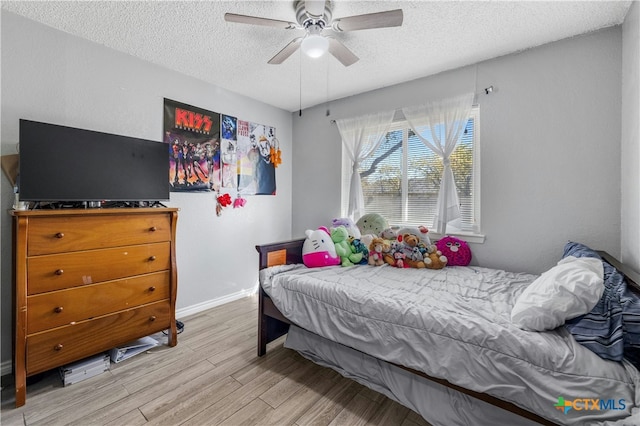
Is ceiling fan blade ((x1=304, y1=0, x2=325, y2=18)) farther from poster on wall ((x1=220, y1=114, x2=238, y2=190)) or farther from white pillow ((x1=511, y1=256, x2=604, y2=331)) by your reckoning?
white pillow ((x1=511, y1=256, x2=604, y2=331))

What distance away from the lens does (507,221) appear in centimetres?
237

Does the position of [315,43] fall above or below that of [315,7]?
below

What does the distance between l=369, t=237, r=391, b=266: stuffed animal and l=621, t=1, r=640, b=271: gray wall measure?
5.09ft

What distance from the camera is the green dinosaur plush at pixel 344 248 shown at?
2.45 meters

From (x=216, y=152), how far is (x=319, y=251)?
167 centimetres

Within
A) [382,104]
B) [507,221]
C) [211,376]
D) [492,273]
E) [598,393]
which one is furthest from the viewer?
Result: [382,104]

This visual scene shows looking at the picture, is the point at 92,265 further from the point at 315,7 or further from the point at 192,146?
the point at 315,7

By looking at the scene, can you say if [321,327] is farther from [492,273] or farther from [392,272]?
[492,273]

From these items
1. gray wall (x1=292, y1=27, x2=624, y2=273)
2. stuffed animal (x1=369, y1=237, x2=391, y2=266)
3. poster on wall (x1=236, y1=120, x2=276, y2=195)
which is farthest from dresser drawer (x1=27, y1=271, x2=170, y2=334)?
gray wall (x1=292, y1=27, x2=624, y2=273)

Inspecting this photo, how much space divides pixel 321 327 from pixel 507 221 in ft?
6.12

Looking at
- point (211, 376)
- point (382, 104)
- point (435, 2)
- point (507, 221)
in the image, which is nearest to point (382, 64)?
point (382, 104)

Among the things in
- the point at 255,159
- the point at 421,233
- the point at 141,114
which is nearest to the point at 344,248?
the point at 421,233

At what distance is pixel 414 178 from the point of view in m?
2.90

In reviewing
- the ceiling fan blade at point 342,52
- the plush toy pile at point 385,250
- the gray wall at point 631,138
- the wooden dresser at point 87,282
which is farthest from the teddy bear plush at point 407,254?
the wooden dresser at point 87,282
